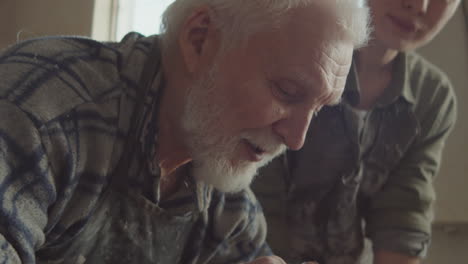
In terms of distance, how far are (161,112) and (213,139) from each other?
10 centimetres

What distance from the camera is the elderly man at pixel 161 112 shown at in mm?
579

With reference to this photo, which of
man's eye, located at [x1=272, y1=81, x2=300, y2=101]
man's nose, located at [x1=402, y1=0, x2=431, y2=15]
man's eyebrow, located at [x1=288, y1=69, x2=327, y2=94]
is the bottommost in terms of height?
man's eye, located at [x1=272, y1=81, x2=300, y2=101]

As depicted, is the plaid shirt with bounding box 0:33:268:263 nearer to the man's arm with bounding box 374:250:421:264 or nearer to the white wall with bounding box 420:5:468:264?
the man's arm with bounding box 374:250:421:264

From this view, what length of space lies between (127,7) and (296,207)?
3.26 ft

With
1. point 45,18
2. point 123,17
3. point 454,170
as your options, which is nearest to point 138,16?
point 123,17

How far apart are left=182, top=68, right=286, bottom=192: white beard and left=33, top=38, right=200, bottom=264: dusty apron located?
76 mm

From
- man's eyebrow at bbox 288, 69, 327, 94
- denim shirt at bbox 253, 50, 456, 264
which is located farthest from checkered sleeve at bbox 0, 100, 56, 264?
denim shirt at bbox 253, 50, 456, 264

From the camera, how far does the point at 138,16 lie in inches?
68.6

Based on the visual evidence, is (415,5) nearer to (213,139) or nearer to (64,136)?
(213,139)

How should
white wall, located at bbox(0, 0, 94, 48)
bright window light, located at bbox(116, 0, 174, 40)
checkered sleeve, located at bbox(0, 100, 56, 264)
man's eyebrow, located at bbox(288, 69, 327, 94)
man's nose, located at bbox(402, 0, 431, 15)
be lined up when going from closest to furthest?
checkered sleeve, located at bbox(0, 100, 56, 264) < man's eyebrow, located at bbox(288, 69, 327, 94) < man's nose, located at bbox(402, 0, 431, 15) < white wall, located at bbox(0, 0, 94, 48) < bright window light, located at bbox(116, 0, 174, 40)

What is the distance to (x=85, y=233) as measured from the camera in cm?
68

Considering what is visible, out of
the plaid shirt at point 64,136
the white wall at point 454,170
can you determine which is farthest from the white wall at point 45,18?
the white wall at point 454,170

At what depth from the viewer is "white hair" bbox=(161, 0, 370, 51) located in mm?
682

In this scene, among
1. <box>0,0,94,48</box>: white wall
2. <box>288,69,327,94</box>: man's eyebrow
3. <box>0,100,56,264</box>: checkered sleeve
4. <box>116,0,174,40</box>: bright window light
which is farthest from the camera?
<box>116,0,174,40</box>: bright window light
